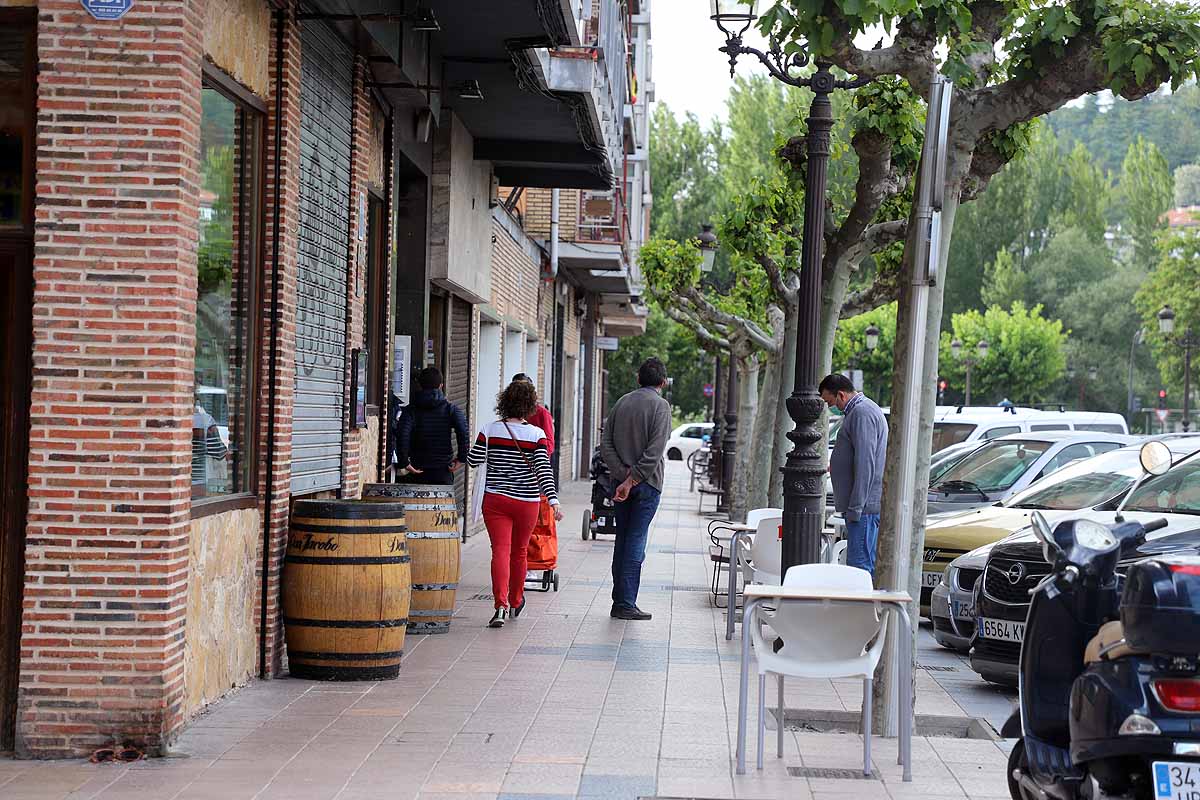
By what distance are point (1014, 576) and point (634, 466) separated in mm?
3236

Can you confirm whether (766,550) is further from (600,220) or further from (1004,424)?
(600,220)

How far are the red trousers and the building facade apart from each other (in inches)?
40.7

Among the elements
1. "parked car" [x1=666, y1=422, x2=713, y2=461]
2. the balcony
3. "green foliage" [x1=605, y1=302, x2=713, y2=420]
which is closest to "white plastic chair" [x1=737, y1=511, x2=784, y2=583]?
the balcony

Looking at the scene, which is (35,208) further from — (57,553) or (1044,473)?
(1044,473)

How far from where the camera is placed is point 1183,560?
4586 millimetres

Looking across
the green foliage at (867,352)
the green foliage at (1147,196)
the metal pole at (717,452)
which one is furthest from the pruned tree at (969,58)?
the green foliage at (1147,196)

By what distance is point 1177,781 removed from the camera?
445 cm

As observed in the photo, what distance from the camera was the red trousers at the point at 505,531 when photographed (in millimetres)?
11422

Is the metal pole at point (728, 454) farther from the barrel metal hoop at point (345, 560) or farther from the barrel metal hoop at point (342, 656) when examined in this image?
the barrel metal hoop at point (345, 560)

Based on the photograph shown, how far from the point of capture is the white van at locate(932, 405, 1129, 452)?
20.5 meters

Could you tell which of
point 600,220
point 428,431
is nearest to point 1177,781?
point 428,431

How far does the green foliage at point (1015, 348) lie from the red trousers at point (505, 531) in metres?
58.4

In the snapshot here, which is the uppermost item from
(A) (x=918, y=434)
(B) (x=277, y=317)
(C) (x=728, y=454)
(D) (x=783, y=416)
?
(B) (x=277, y=317)

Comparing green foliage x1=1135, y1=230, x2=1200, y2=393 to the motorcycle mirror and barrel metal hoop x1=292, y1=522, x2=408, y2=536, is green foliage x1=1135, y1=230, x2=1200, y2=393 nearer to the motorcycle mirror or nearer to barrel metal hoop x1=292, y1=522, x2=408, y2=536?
the motorcycle mirror
